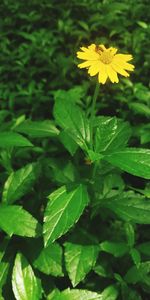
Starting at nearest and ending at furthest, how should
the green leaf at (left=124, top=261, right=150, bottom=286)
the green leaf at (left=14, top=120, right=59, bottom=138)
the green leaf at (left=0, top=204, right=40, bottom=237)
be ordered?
the green leaf at (left=0, top=204, right=40, bottom=237), the green leaf at (left=124, top=261, right=150, bottom=286), the green leaf at (left=14, top=120, right=59, bottom=138)

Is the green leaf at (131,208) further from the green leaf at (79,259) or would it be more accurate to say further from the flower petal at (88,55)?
the flower petal at (88,55)

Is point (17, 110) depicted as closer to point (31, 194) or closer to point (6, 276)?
point (31, 194)

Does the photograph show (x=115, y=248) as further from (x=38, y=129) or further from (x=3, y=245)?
(x=38, y=129)

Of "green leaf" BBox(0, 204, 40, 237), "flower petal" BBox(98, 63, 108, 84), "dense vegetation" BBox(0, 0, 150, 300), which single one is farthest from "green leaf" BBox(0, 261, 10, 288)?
"flower petal" BBox(98, 63, 108, 84)

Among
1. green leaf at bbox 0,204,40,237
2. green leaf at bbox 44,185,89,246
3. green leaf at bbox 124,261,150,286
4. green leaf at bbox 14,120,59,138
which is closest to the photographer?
green leaf at bbox 44,185,89,246

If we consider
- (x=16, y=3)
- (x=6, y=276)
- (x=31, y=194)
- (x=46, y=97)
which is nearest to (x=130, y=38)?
(x=46, y=97)

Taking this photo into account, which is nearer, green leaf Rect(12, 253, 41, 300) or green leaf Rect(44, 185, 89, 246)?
green leaf Rect(44, 185, 89, 246)

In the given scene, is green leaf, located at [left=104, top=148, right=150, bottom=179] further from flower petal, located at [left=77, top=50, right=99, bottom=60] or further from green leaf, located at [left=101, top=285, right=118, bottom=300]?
green leaf, located at [left=101, top=285, right=118, bottom=300]
